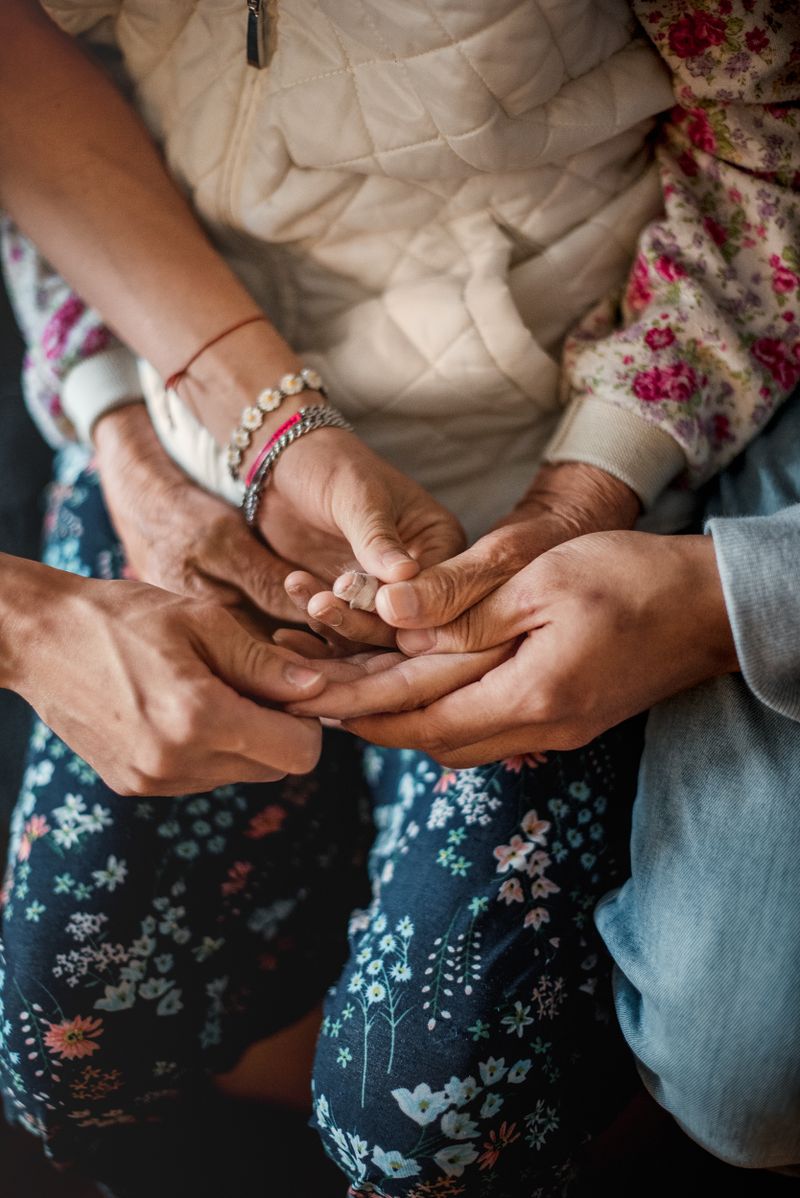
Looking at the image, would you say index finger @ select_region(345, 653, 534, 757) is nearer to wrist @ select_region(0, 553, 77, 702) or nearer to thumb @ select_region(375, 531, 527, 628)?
thumb @ select_region(375, 531, 527, 628)

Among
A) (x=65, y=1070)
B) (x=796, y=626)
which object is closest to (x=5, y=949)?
(x=65, y=1070)

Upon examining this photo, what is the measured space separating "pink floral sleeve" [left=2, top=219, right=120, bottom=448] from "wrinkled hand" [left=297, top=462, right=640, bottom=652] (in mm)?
483

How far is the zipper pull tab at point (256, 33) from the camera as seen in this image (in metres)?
0.83

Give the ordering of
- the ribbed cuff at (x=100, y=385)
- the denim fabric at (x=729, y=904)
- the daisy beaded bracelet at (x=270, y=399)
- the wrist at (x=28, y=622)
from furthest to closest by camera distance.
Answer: the ribbed cuff at (x=100, y=385)
the daisy beaded bracelet at (x=270, y=399)
the wrist at (x=28, y=622)
the denim fabric at (x=729, y=904)

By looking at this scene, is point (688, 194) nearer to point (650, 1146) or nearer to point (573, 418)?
point (573, 418)

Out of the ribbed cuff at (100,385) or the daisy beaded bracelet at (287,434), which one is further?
the ribbed cuff at (100,385)

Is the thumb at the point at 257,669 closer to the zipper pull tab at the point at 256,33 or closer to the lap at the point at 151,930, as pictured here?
the lap at the point at 151,930

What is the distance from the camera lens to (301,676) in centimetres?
79

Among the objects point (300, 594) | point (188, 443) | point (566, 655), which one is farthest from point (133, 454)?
point (566, 655)

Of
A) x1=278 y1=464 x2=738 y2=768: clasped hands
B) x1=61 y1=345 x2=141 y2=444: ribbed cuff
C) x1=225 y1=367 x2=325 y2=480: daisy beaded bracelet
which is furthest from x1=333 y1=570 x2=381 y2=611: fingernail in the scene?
x1=61 y1=345 x2=141 y2=444: ribbed cuff

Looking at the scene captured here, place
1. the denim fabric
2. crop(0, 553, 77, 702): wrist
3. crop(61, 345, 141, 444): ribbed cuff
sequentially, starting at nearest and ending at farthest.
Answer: the denim fabric
crop(0, 553, 77, 702): wrist
crop(61, 345, 141, 444): ribbed cuff

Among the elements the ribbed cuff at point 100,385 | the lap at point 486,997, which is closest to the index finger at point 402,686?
the lap at point 486,997

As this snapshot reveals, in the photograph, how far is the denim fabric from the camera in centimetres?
70

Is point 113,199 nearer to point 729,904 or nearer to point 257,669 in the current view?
point 257,669
